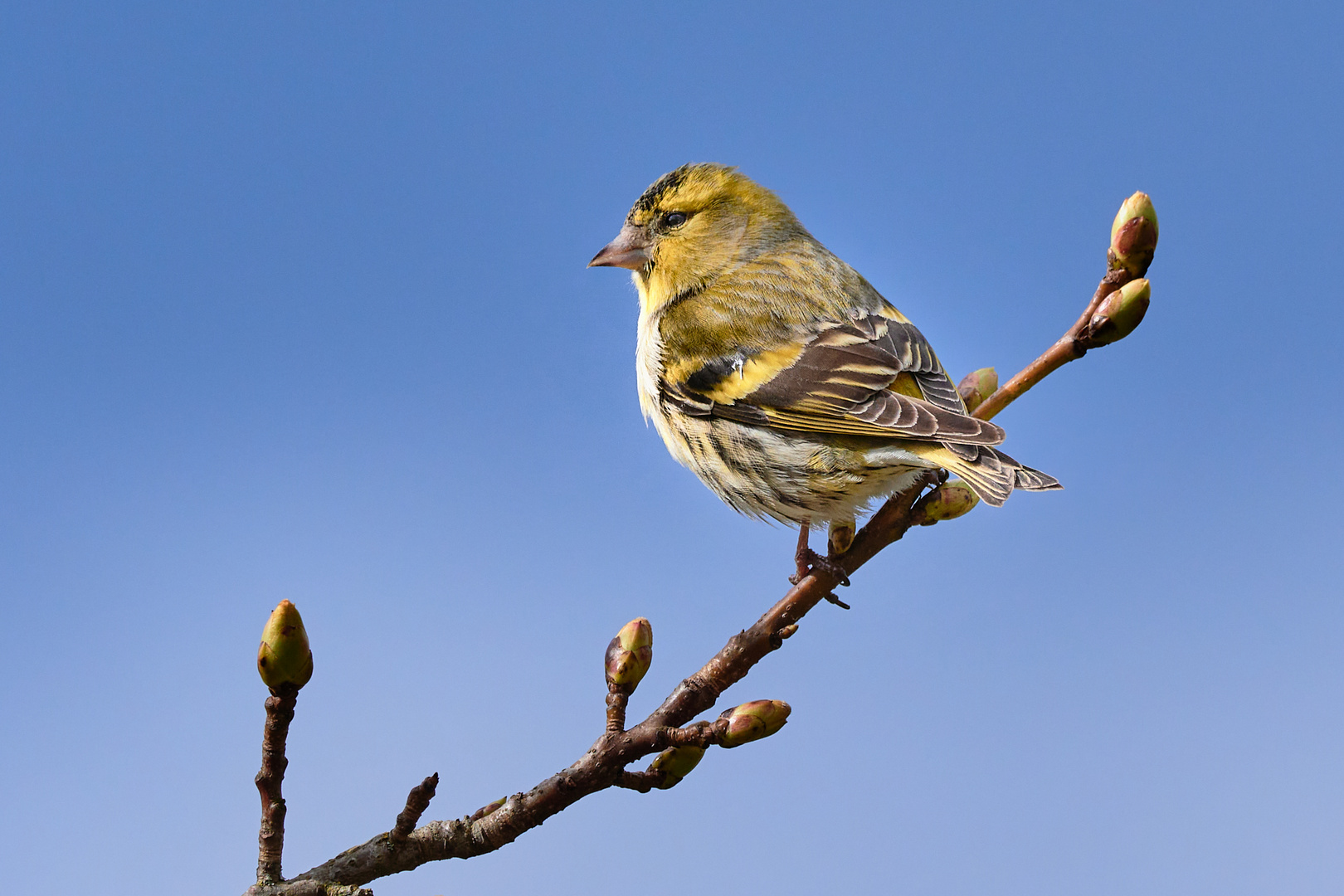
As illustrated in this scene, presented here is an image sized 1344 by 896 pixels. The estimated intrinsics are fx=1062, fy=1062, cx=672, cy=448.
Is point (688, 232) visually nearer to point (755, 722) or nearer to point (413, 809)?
point (755, 722)

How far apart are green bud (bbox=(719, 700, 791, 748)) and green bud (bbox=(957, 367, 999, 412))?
3.60 feet

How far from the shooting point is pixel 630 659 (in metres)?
2.13

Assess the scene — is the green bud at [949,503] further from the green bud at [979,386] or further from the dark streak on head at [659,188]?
the dark streak on head at [659,188]

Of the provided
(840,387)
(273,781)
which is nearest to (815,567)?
(840,387)

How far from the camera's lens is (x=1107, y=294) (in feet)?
7.40

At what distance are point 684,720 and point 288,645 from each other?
0.78m

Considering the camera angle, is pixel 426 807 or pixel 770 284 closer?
pixel 426 807

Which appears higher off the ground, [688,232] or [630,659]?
[688,232]

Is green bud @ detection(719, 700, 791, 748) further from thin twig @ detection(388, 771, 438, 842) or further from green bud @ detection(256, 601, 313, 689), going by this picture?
green bud @ detection(256, 601, 313, 689)

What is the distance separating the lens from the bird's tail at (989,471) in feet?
7.41

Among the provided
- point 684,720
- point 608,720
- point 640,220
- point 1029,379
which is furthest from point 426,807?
point 640,220

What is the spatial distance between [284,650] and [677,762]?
75cm

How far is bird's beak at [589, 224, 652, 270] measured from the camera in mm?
3609

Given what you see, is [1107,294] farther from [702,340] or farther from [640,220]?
[640,220]
